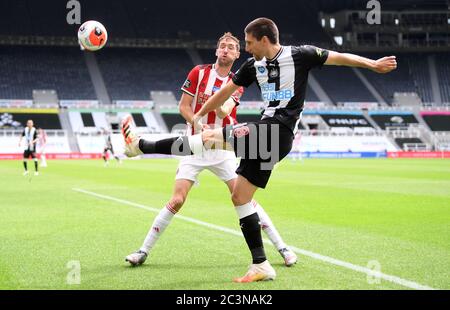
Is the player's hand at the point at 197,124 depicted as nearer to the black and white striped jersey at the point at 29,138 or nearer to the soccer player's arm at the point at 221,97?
the soccer player's arm at the point at 221,97

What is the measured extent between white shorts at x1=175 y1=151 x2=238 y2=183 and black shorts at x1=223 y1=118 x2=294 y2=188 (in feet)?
3.42

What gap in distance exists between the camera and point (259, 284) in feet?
18.3

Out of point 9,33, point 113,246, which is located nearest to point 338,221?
point 113,246

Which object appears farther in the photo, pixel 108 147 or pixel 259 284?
pixel 108 147

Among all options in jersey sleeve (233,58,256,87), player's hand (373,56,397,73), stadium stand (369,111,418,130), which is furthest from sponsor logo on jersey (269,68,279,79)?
stadium stand (369,111,418,130)

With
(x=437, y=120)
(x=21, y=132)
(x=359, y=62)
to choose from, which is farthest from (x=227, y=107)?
(x=437, y=120)

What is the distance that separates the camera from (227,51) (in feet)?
22.1

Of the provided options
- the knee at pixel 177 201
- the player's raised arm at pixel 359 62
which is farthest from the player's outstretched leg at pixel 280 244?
the player's raised arm at pixel 359 62

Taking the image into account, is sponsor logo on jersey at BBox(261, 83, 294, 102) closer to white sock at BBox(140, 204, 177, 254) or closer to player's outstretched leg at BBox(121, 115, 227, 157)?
player's outstretched leg at BBox(121, 115, 227, 157)

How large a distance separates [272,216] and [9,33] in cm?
4879

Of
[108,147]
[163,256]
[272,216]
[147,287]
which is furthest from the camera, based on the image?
[108,147]

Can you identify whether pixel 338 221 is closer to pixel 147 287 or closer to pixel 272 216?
pixel 272 216

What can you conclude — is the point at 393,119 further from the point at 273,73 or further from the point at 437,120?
the point at 273,73

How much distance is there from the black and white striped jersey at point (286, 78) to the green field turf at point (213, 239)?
152 centimetres
